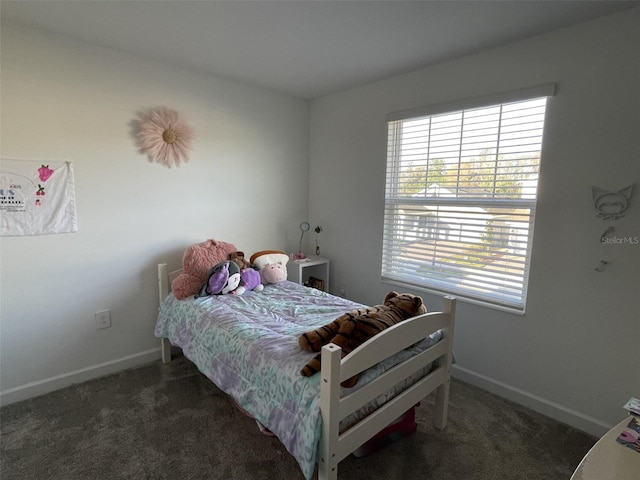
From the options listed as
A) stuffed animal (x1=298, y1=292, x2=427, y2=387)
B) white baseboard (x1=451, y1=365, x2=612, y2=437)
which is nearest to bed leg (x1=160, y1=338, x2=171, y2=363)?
stuffed animal (x1=298, y1=292, x2=427, y2=387)

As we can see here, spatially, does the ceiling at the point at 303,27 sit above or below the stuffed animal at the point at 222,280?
above

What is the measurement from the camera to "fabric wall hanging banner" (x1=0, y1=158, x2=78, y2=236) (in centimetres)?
195

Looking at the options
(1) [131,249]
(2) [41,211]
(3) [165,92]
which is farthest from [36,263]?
(3) [165,92]

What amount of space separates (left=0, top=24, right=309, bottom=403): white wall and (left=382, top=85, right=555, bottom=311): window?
4.50 feet

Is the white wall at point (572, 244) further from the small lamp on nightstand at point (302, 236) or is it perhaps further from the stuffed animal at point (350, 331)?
the small lamp on nightstand at point (302, 236)

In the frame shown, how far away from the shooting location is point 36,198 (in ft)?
6.70

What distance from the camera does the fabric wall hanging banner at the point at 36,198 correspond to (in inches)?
76.7

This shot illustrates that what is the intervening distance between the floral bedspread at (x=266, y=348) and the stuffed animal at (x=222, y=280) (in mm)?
53

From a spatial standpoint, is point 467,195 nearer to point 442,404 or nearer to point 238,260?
point 442,404

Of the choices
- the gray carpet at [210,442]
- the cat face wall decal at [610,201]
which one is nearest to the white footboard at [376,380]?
the gray carpet at [210,442]

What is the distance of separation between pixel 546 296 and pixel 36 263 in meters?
3.23

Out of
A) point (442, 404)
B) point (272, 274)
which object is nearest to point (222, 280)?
point (272, 274)

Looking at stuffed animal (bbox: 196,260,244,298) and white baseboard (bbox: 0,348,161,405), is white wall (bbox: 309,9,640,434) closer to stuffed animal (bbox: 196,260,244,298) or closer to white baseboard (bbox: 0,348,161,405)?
stuffed animal (bbox: 196,260,244,298)

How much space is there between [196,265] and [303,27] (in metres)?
1.71
